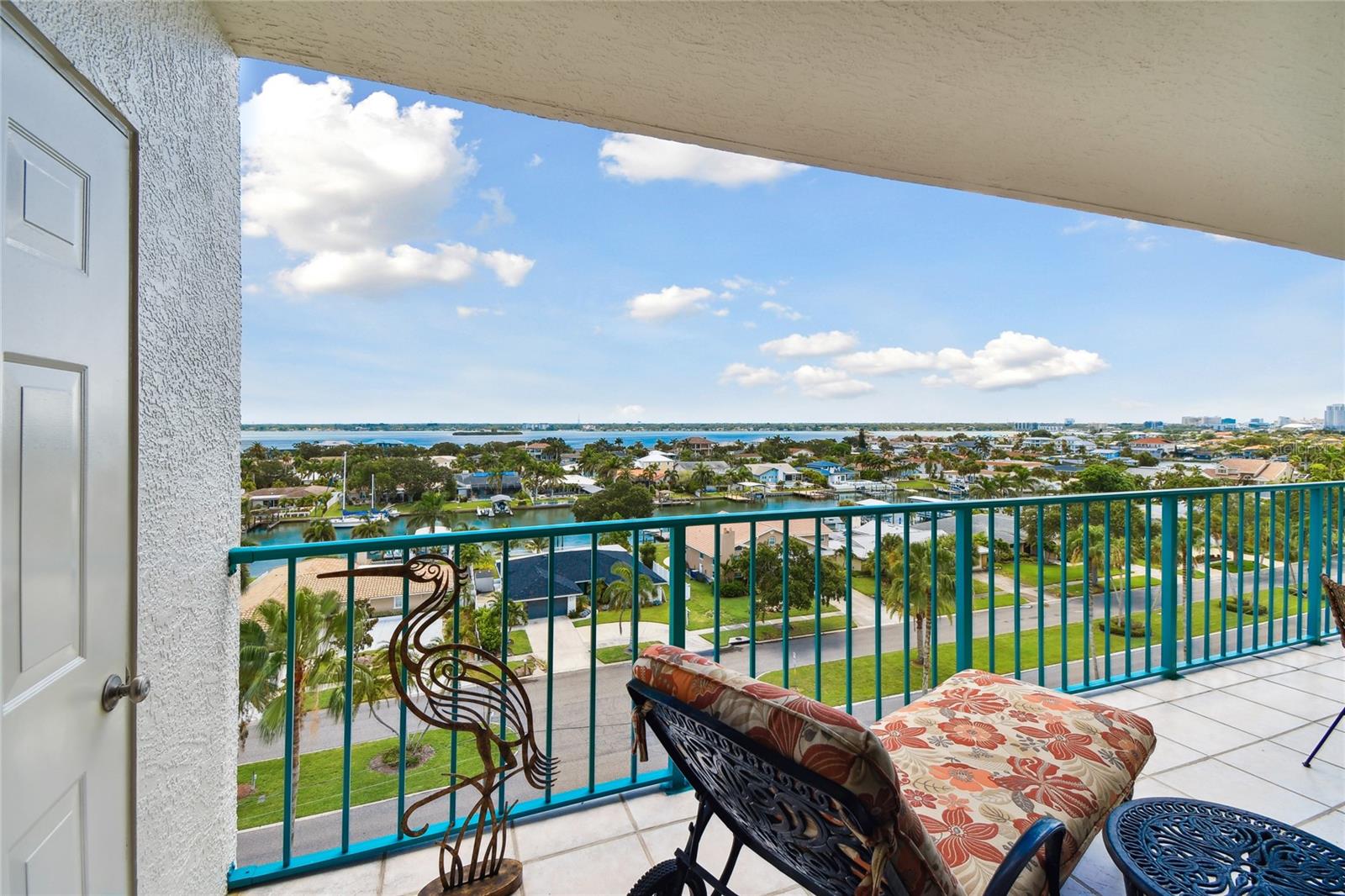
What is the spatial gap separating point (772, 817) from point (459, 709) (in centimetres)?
109

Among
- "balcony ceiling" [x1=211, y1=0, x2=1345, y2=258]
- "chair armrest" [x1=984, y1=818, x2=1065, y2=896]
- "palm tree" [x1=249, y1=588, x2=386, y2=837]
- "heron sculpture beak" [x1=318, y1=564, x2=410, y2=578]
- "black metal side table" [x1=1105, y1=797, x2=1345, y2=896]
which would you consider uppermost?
"balcony ceiling" [x1=211, y1=0, x2=1345, y2=258]

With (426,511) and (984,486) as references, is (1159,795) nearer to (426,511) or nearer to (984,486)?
(984,486)

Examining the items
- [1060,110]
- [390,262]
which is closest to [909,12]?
[1060,110]

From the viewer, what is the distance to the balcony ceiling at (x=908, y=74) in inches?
62.5

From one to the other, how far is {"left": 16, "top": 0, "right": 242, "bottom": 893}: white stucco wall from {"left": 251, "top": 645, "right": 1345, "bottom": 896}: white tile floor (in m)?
0.50

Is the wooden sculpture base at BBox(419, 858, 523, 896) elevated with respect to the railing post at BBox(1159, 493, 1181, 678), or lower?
lower

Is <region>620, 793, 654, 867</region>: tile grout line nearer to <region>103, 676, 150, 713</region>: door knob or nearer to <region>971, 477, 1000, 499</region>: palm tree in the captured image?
<region>103, 676, 150, 713</region>: door knob

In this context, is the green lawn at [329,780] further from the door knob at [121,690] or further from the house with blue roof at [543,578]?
the door knob at [121,690]

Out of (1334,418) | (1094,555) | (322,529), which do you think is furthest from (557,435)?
(1334,418)

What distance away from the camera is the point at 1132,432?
6297 millimetres

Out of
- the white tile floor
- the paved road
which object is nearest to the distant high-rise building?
the white tile floor

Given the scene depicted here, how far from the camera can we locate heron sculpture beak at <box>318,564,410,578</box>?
1.62 metres

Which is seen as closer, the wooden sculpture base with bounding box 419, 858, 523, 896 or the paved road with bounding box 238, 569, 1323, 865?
the wooden sculpture base with bounding box 419, 858, 523, 896

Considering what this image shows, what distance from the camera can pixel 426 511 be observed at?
3219mm
